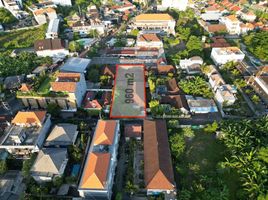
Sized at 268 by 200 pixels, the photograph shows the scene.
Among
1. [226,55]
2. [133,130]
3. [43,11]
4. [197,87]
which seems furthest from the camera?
[43,11]

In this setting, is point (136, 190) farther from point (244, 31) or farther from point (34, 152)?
point (244, 31)

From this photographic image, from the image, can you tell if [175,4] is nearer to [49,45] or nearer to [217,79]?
[217,79]

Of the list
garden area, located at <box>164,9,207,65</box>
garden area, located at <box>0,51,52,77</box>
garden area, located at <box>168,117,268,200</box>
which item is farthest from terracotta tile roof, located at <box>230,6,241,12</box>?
A: garden area, located at <box>0,51,52,77</box>

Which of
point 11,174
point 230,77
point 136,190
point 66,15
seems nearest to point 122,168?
point 136,190

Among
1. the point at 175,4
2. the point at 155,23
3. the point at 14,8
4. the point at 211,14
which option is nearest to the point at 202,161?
the point at 155,23

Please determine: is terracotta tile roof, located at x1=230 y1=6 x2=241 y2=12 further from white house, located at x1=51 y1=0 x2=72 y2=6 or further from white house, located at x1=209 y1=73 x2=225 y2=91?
white house, located at x1=51 y1=0 x2=72 y2=6
